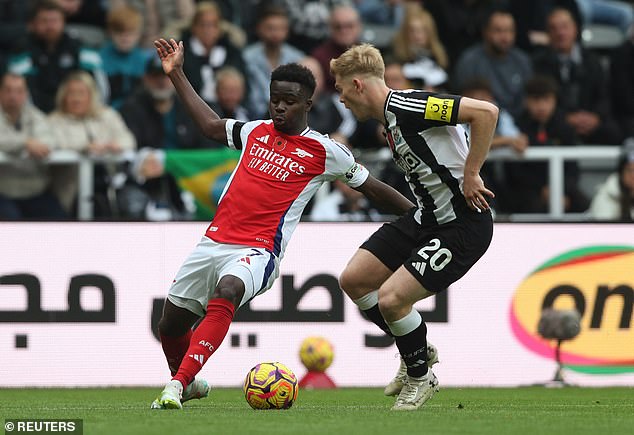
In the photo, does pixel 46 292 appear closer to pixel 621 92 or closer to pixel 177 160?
pixel 177 160

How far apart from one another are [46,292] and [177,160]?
2.17m

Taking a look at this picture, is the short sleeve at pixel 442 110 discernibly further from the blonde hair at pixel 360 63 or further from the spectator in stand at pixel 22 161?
the spectator in stand at pixel 22 161

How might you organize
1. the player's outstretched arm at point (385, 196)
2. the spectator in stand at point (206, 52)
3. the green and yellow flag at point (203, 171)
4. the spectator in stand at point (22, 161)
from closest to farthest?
1. the player's outstretched arm at point (385, 196)
2. the green and yellow flag at point (203, 171)
3. the spectator in stand at point (22, 161)
4. the spectator in stand at point (206, 52)

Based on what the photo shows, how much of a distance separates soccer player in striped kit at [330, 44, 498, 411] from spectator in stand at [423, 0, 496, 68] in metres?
7.90

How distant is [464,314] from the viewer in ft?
39.6

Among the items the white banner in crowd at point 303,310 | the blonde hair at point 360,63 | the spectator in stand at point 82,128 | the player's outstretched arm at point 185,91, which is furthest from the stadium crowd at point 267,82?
the blonde hair at point 360,63

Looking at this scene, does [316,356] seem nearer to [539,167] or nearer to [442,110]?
[442,110]

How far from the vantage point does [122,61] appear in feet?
49.8

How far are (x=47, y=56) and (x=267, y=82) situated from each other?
238 cm

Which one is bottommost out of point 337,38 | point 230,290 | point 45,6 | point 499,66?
point 230,290

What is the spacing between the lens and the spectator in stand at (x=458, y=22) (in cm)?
1638

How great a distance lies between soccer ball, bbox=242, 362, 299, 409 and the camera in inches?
331

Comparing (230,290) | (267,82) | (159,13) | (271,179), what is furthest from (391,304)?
(159,13)

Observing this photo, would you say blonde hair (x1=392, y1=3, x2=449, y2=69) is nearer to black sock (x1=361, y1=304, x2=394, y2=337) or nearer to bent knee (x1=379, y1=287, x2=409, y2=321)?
black sock (x1=361, y1=304, x2=394, y2=337)
